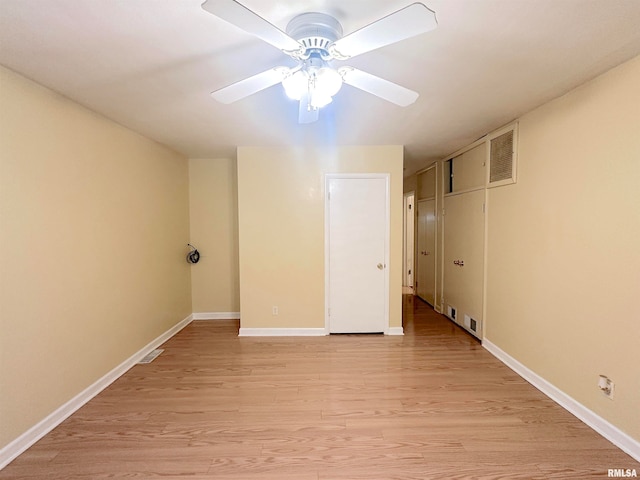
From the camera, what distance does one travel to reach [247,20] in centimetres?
104

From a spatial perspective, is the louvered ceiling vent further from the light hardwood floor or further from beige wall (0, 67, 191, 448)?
beige wall (0, 67, 191, 448)

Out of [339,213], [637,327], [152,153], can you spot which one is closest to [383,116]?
[339,213]

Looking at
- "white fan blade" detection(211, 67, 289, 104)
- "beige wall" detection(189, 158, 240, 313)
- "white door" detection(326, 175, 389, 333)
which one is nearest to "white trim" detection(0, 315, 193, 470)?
"beige wall" detection(189, 158, 240, 313)

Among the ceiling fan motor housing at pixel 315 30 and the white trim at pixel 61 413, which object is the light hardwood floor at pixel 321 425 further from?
the ceiling fan motor housing at pixel 315 30

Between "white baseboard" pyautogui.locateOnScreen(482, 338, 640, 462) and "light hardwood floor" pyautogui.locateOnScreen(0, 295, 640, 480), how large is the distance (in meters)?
0.06

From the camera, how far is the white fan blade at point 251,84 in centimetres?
144

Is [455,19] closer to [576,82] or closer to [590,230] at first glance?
[576,82]

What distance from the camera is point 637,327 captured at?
1.69 metres

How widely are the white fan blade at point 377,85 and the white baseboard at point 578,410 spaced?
2.37 metres

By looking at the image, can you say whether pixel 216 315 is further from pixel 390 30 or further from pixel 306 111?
pixel 390 30

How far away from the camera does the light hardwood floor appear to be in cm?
165

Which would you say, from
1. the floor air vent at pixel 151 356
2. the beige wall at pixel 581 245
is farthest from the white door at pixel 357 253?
the floor air vent at pixel 151 356

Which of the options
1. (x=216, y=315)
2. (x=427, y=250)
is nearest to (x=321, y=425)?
(x=216, y=315)

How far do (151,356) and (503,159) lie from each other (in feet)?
13.6
